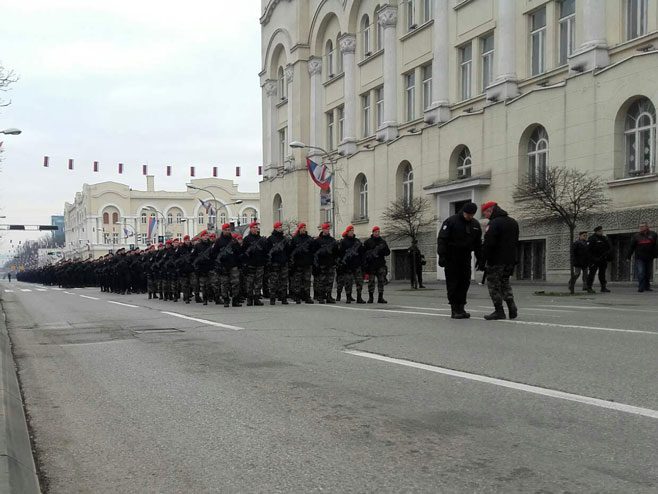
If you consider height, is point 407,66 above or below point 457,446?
above

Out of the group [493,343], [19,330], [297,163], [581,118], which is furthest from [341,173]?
[493,343]

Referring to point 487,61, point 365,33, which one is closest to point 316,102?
point 365,33

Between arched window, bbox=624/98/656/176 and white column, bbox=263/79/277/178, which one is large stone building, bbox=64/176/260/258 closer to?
white column, bbox=263/79/277/178

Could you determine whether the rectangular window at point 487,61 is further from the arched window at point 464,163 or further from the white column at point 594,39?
the white column at point 594,39

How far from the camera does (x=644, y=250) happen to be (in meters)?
18.9

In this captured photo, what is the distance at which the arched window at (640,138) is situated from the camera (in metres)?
21.9

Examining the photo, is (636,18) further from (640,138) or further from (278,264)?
(278,264)

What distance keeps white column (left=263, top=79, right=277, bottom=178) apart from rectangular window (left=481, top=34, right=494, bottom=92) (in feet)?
80.0

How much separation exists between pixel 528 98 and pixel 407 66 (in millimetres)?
10273

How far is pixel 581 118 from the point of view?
24156 mm

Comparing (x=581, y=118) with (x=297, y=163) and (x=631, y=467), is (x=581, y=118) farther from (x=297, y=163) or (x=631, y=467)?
(x=297, y=163)

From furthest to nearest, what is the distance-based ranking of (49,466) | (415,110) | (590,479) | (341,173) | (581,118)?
1. (341,173)
2. (415,110)
3. (581,118)
4. (49,466)
5. (590,479)

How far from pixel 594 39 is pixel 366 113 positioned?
18.2 m

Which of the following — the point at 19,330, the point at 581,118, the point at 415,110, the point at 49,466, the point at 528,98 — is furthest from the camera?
the point at 415,110
